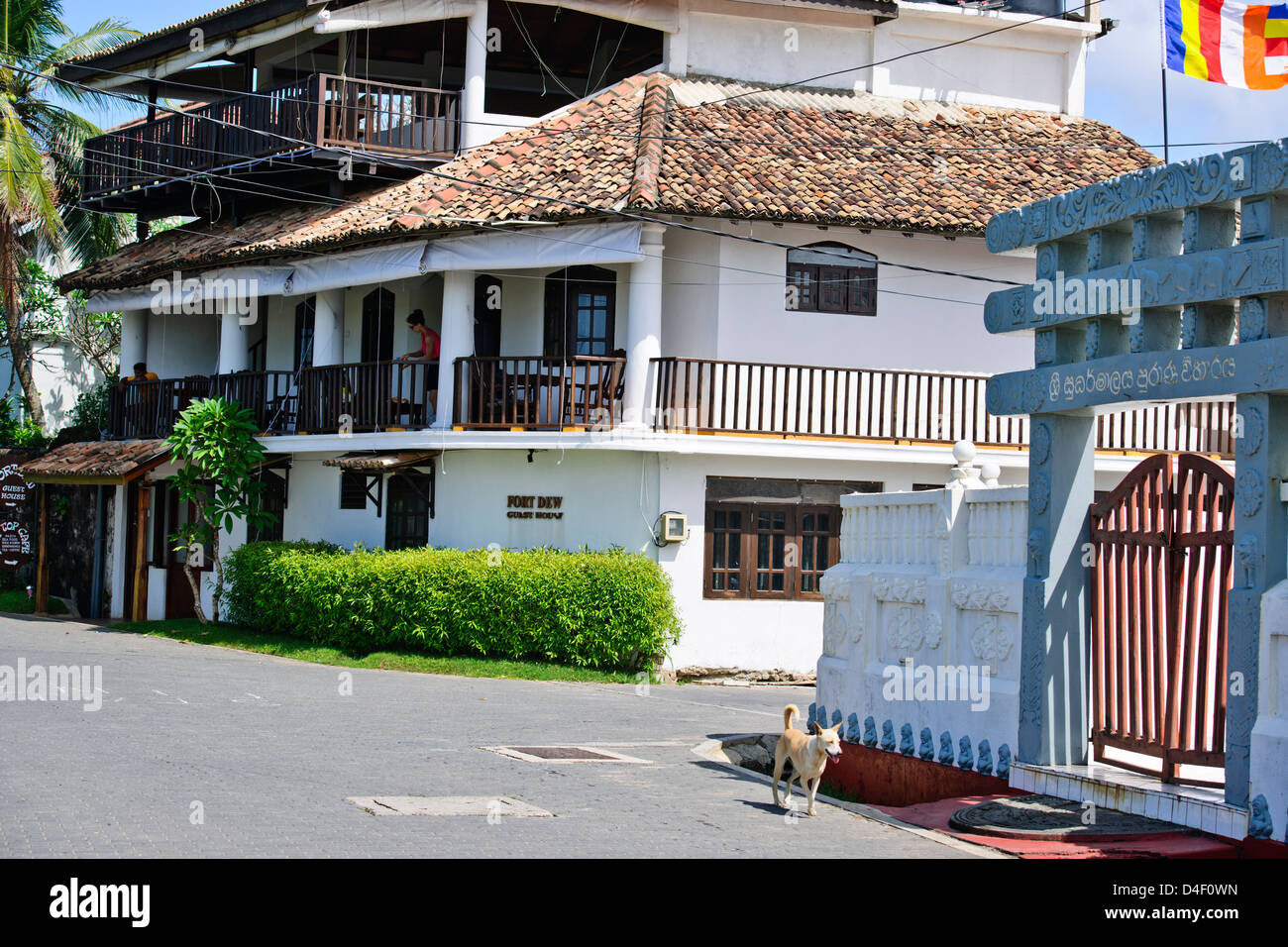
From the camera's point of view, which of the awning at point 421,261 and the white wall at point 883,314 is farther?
the white wall at point 883,314

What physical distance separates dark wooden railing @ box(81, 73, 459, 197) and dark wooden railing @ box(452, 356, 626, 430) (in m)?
4.45

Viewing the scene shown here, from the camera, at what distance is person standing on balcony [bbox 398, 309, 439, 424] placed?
922 inches

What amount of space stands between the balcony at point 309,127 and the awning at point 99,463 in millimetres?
4884

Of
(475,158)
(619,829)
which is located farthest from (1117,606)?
(475,158)

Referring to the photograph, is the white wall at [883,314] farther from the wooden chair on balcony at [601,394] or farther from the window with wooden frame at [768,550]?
the window with wooden frame at [768,550]

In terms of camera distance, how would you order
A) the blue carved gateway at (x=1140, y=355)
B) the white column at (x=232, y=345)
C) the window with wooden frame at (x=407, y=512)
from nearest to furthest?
the blue carved gateway at (x=1140, y=355) < the window with wooden frame at (x=407, y=512) < the white column at (x=232, y=345)

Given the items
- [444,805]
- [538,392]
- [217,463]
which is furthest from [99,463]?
[444,805]

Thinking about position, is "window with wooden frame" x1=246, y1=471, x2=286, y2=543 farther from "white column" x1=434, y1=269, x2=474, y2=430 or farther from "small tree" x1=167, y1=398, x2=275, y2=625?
"white column" x1=434, y1=269, x2=474, y2=430

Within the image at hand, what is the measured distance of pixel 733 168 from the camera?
22.5 metres

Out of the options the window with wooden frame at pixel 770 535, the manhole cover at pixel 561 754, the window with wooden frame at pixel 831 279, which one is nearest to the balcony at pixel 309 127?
the window with wooden frame at pixel 831 279

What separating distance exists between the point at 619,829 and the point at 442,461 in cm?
1418

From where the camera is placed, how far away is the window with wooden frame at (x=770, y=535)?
71.9 ft

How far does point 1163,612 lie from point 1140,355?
65.2 inches
